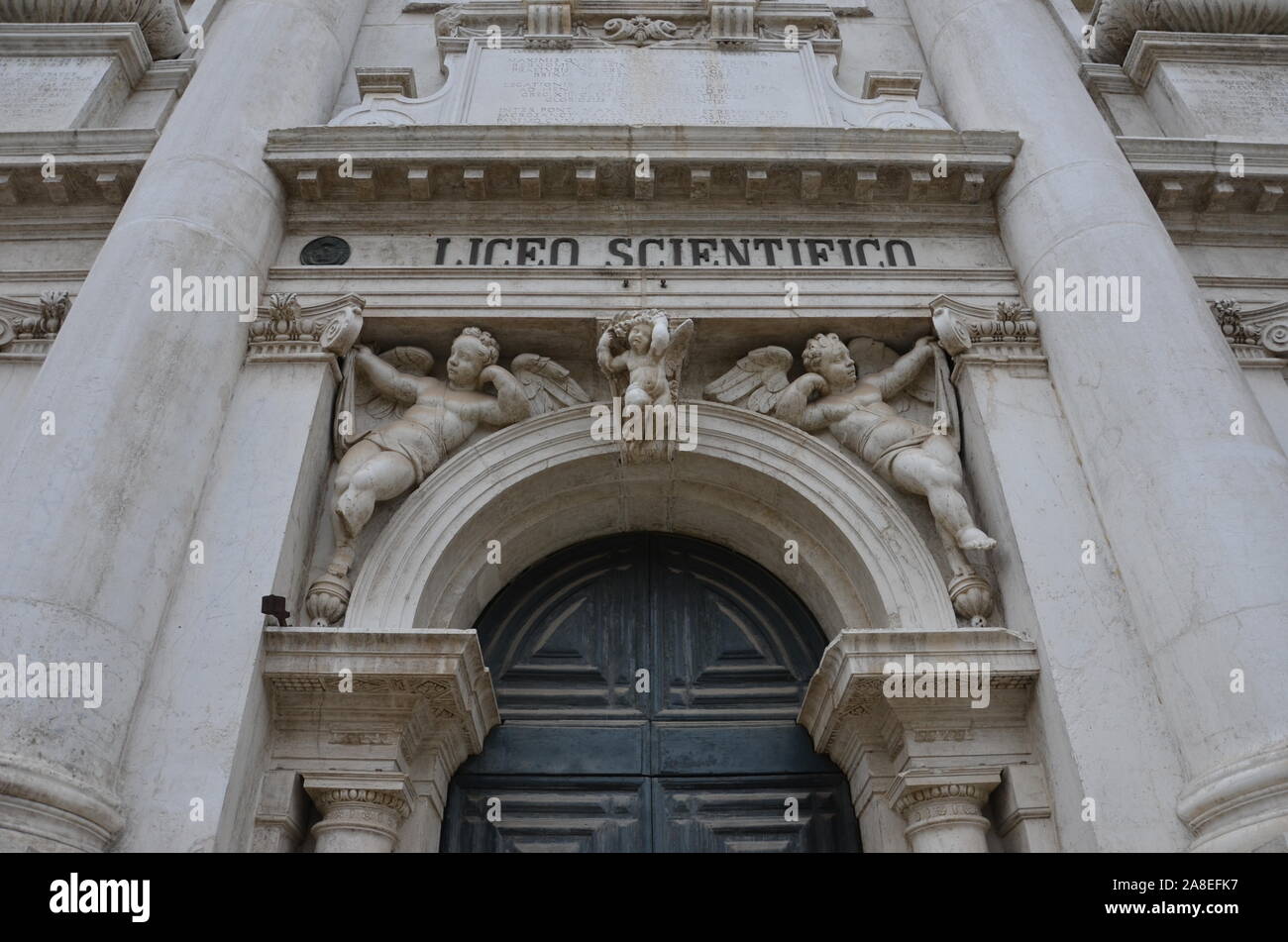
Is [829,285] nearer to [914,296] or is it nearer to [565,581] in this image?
[914,296]

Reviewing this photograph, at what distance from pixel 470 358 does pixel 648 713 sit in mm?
3025

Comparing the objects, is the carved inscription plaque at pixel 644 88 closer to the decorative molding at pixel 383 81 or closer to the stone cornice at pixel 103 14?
the decorative molding at pixel 383 81

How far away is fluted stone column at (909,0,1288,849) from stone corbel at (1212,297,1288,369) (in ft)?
3.19

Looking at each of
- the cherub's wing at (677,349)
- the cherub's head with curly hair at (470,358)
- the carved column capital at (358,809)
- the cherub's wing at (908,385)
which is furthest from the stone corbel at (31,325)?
the cherub's wing at (908,385)

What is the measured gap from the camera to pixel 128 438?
246 inches

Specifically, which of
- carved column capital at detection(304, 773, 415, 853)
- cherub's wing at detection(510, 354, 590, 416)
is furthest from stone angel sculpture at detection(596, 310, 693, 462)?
carved column capital at detection(304, 773, 415, 853)

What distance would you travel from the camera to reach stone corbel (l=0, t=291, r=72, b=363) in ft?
25.5

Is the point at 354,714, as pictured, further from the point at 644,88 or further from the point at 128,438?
the point at 644,88

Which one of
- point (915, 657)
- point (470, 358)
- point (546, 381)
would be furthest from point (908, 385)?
point (470, 358)

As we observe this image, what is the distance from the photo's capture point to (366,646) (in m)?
6.16

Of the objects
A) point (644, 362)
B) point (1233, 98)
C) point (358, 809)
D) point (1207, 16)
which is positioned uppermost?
point (1207, 16)

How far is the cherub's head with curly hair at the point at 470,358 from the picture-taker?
7582 mm

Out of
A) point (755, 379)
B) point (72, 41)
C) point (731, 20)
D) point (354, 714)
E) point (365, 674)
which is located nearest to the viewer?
point (365, 674)

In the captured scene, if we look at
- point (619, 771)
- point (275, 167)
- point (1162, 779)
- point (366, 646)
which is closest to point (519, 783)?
point (619, 771)
